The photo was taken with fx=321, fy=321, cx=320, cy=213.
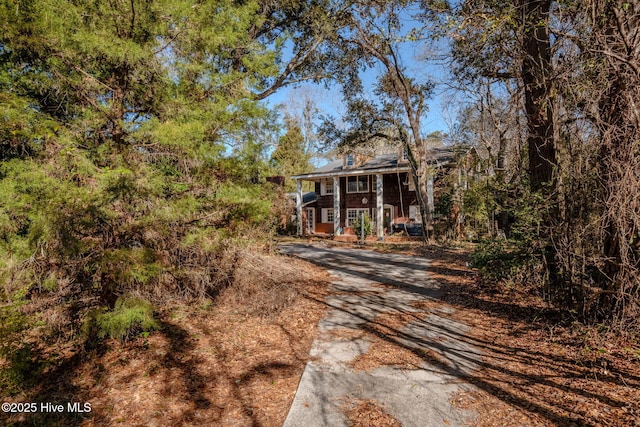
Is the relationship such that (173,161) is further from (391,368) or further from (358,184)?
(358,184)

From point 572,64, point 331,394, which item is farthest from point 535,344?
point 572,64

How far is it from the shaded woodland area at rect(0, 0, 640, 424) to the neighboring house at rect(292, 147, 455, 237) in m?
14.9

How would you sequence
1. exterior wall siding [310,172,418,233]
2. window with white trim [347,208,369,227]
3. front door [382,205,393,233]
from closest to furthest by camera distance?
1. exterior wall siding [310,172,418,233]
2. front door [382,205,393,233]
3. window with white trim [347,208,369,227]

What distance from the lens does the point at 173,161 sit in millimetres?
5031

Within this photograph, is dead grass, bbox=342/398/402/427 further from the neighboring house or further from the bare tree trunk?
the neighboring house

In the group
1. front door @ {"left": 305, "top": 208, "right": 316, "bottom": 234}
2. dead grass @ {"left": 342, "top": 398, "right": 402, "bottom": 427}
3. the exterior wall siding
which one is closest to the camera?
dead grass @ {"left": 342, "top": 398, "right": 402, "bottom": 427}

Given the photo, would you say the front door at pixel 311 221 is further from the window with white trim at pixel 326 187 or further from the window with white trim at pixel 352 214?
the window with white trim at pixel 352 214

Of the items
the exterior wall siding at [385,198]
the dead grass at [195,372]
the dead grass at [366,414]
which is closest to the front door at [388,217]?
the exterior wall siding at [385,198]

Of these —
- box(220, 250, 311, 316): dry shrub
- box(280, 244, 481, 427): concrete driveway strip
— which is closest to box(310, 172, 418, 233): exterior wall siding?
box(220, 250, 311, 316): dry shrub

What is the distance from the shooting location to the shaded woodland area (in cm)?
385

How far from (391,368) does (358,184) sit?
2118 centimetres

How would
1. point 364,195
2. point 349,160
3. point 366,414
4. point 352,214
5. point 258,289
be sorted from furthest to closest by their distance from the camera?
point 352,214 < point 349,160 < point 364,195 < point 258,289 < point 366,414

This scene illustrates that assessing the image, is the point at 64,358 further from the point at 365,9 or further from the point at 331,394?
the point at 365,9

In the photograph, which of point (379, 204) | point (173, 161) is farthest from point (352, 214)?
point (173, 161)
